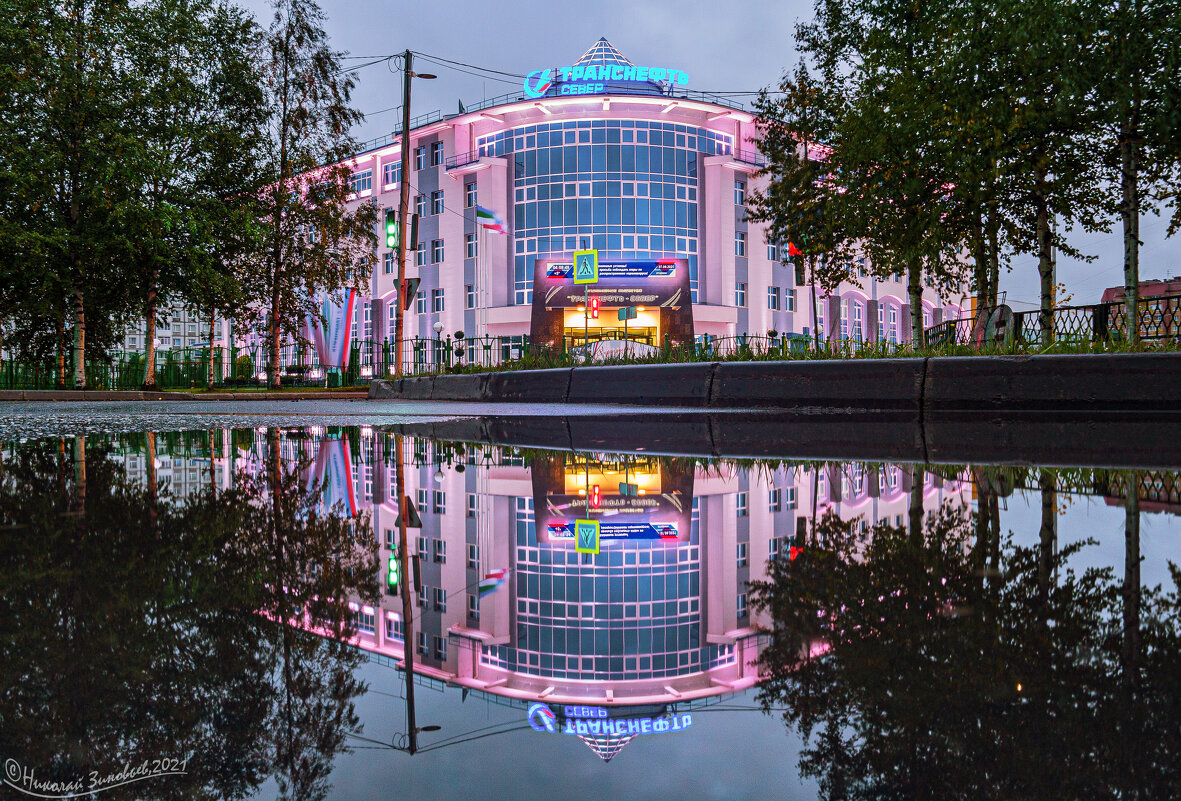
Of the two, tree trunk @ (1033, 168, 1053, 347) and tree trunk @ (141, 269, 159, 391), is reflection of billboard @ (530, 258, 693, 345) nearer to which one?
tree trunk @ (141, 269, 159, 391)

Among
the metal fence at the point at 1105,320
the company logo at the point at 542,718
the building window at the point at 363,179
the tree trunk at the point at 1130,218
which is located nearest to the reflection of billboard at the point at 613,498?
the company logo at the point at 542,718

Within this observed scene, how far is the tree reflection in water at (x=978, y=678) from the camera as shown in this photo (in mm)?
775

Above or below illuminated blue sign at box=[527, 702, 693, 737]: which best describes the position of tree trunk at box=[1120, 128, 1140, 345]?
above

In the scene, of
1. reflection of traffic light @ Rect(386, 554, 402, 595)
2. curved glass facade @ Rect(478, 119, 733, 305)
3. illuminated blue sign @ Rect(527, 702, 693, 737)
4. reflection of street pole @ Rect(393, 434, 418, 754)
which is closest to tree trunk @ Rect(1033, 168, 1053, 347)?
reflection of street pole @ Rect(393, 434, 418, 754)

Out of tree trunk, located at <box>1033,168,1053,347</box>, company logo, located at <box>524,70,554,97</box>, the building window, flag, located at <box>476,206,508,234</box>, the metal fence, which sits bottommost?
the metal fence

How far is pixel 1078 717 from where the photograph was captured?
2.86ft

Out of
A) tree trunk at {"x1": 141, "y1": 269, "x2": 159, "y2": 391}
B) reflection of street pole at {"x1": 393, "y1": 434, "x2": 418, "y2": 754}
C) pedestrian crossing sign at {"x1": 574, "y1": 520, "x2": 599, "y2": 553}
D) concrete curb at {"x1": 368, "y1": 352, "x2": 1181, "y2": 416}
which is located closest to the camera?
reflection of street pole at {"x1": 393, "y1": 434, "x2": 418, "y2": 754}

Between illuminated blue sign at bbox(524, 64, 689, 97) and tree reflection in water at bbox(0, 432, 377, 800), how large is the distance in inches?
1948

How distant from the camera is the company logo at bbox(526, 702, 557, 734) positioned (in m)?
0.93

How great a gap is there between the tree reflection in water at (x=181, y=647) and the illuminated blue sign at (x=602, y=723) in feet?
0.72

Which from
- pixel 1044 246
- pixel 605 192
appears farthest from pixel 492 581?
pixel 605 192

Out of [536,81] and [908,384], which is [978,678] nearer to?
[908,384]

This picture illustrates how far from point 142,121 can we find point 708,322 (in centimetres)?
3171

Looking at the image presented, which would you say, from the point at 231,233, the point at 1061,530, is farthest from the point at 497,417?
the point at 231,233
